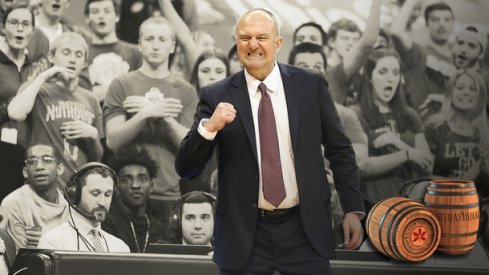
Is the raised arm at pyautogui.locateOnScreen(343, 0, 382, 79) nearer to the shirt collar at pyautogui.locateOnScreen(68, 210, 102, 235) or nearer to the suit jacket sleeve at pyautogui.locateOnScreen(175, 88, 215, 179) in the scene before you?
the shirt collar at pyautogui.locateOnScreen(68, 210, 102, 235)

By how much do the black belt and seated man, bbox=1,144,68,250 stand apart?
7.27 ft

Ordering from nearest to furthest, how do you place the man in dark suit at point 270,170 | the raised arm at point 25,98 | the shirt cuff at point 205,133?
the shirt cuff at point 205,133 < the man in dark suit at point 270,170 < the raised arm at point 25,98

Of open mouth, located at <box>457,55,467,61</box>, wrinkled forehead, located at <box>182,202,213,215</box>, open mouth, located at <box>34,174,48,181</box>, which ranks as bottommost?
wrinkled forehead, located at <box>182,202,213,215</box>

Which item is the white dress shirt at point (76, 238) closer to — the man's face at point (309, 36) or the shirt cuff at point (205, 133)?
the man's face at point (309, 36)

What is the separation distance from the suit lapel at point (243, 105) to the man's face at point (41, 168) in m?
2.13

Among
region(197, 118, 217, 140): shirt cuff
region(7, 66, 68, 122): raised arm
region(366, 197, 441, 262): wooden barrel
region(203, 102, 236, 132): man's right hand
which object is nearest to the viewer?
region(203, 102, 236, 132): man's right hand

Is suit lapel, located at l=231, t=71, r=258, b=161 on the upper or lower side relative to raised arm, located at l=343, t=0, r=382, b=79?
lower

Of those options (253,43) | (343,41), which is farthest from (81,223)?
(253,43)

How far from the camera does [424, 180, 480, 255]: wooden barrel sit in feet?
12.5

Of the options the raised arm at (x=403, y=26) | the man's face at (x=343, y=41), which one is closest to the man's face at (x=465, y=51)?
the raised arm at (x=403, y=26)

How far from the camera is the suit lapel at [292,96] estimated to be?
7.82 ft

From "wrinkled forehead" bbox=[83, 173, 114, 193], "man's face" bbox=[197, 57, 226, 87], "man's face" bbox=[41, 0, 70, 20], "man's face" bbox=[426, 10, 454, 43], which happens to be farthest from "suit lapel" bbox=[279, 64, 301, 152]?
"man's face" bbox=[426, 10, 454, 43]

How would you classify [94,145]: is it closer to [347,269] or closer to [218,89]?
[347,269]

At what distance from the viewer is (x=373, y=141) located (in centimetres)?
448
